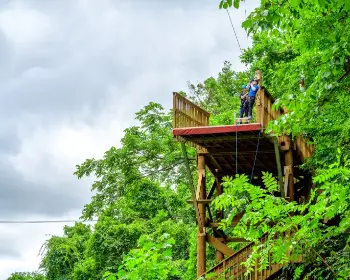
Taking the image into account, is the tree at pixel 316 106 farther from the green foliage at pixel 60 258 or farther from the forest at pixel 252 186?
the green foliage at pixel 60 258

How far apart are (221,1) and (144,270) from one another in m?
4.32

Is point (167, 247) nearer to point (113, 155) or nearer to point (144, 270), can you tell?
point (144, 270)

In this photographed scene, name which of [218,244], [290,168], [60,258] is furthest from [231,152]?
[60,258]

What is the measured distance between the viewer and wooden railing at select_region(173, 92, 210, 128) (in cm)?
1225

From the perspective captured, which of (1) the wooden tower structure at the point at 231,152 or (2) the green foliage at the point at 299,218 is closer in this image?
(2) the green foliage at the point at 299,218

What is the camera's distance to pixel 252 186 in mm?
6250

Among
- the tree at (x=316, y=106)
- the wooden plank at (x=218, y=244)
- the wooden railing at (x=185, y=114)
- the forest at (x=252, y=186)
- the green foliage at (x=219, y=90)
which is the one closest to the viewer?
the tree at (x=316, y=106)

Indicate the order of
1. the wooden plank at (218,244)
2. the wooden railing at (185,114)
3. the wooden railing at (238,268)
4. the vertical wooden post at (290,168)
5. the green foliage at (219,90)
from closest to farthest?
1. the wooden railing at (238,268)
2. the wooden railing at (185,114)
3. the vertical wooden post at (290,168)
4. the wooden plank at (218,244)
5. the green foliage at (219,90)

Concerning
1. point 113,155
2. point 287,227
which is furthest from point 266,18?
point 113,155

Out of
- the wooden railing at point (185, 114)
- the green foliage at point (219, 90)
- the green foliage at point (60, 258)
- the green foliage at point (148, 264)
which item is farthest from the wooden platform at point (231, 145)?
the green foliage at point (60, 258)

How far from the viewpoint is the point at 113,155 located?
19.5 m

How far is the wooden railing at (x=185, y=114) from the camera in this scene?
40.2 ft

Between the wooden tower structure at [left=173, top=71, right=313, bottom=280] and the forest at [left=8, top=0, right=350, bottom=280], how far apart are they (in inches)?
27.8


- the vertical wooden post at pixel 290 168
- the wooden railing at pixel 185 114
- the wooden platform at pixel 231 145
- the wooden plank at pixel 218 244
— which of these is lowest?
the wooden plank at pixel 218 244
